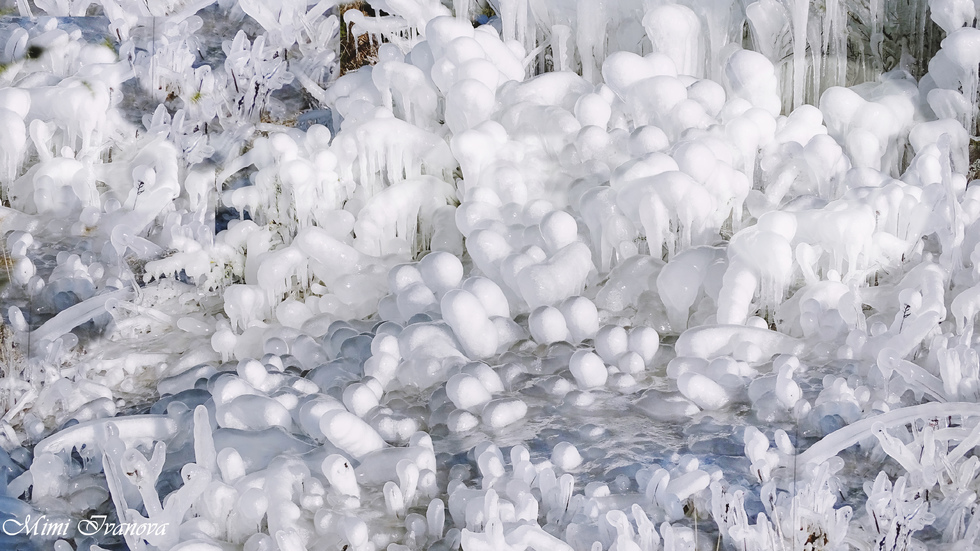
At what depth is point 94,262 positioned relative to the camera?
4.09 m

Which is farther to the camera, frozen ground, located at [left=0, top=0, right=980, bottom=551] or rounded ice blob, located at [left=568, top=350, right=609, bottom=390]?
A: rounded ice blob, located at [left=568, top=350, right=609, bottom=390]

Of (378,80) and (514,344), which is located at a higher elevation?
(378,80)

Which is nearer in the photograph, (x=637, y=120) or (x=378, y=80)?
(x=637, y=120)

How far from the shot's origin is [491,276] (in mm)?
3641

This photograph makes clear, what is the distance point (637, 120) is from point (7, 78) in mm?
2908

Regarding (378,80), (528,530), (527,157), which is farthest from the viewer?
(378,80)

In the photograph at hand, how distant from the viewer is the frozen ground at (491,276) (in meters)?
2.49

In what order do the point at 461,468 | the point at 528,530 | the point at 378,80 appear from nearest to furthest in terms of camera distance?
1. the point at 528,530
2. the point at 461,468
3. the point at 378,80

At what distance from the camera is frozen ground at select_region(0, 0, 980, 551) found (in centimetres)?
249

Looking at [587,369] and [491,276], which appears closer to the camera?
[587,369]

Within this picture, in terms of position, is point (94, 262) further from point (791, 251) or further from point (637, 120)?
point (791, 251)

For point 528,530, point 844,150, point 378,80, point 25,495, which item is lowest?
point 25,495

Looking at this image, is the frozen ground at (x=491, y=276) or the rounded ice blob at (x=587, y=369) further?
the rounded ice blob at (x=587, y=369)

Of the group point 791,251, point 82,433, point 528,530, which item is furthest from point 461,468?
point 791,251
